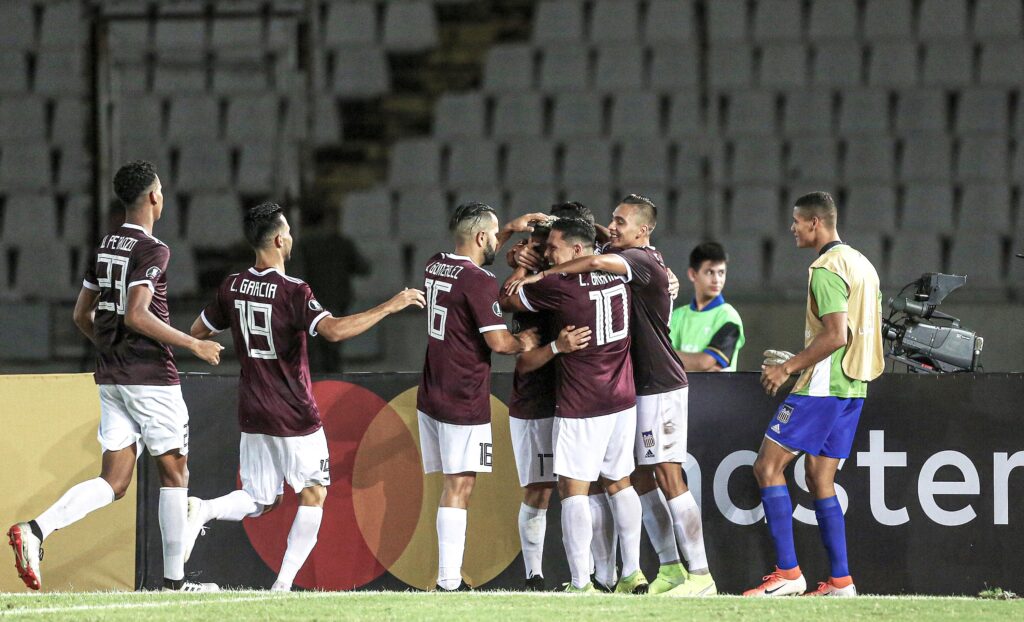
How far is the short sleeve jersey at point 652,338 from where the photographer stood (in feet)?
19.0

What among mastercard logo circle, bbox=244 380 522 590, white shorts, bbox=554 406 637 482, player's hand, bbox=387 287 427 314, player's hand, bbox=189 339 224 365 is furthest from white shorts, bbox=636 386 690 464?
player's hand, bbox=189 339 224 365

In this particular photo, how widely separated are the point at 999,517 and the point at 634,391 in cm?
194

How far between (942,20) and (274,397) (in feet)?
29.2

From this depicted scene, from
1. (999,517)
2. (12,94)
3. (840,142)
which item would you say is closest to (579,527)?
(999,517)

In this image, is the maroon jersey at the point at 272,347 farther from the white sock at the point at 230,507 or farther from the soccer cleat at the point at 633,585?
the soccer cleat at the point at 633,585

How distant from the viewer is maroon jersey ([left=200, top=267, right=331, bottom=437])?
18.3 ft

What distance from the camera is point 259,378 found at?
5.63 m

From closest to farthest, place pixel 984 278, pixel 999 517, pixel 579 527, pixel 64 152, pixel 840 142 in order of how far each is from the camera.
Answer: pixel 579 527 < pixel 999 517 < pixel 984 278 < pixel 840 142 < pixel 64 152

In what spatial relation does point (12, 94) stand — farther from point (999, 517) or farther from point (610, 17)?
point (999, 517)

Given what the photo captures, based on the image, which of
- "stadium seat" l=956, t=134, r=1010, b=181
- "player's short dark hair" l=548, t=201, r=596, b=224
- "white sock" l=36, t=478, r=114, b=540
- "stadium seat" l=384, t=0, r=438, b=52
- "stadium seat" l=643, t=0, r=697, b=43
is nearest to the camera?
"white sock" l=36, t=478, r=114, b=540

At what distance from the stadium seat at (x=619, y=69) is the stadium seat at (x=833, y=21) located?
5.78 ft

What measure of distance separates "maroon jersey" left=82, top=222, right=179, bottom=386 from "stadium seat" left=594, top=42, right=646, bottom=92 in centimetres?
711

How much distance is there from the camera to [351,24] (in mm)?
12680

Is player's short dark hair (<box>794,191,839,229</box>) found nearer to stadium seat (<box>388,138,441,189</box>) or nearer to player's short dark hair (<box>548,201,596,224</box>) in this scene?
player's short dark hair (<box>548,201,596,224</box>)
